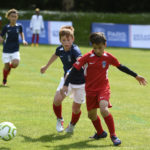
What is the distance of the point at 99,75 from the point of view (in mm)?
6523

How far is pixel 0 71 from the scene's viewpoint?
48.3 ft

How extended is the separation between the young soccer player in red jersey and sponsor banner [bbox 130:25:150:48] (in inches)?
709

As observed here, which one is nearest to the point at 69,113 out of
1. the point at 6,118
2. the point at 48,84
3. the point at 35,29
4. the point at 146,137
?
the point at 6,118

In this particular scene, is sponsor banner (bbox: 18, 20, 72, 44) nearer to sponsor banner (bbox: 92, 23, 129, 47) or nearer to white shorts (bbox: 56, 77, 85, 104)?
sponsor banner (bbox: 92, 23, 129, 47)

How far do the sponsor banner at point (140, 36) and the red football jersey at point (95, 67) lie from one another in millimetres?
18019

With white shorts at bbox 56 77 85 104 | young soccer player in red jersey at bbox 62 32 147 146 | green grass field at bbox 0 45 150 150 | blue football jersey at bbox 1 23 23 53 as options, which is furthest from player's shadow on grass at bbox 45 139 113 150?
blue football jersey at bbox 1 23 23 53

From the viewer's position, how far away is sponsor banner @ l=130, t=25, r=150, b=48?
24172 mm

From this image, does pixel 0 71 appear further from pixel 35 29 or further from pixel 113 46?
pixel 113 46

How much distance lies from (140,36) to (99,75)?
18456 mm

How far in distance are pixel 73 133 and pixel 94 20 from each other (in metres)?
22.8

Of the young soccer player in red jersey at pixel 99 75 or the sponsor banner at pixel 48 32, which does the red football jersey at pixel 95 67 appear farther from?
the sponsor banner at pixel 48 32

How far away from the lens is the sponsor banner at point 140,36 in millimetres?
24172

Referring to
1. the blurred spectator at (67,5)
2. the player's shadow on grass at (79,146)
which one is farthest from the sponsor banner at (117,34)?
the player's shadow on grass at (79,146)

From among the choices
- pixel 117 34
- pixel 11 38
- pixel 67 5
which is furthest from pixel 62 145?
pixel 67 5
